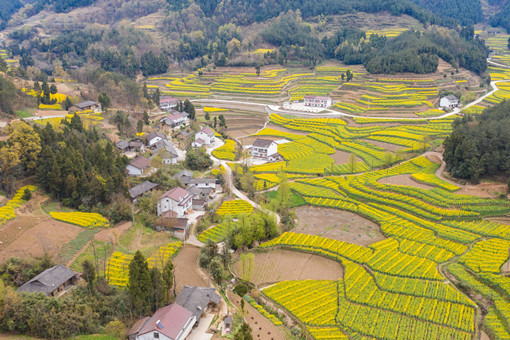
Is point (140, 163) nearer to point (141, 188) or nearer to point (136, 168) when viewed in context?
point (136, 168)

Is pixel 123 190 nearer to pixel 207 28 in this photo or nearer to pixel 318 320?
pixel 318 320

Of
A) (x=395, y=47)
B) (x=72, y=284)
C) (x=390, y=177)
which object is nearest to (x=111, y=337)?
(x=72, y=284)

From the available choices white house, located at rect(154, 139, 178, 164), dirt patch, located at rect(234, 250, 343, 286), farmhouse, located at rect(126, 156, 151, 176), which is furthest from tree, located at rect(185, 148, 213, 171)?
dirt patch, located at rect(234, 250, 343, 286)

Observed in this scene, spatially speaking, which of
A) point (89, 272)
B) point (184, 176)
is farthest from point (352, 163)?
point (89, 272)

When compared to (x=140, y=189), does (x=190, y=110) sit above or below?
above

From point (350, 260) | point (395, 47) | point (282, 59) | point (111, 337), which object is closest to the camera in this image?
point (111, 337)

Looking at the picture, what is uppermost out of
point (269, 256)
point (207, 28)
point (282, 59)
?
point (207, 28)
